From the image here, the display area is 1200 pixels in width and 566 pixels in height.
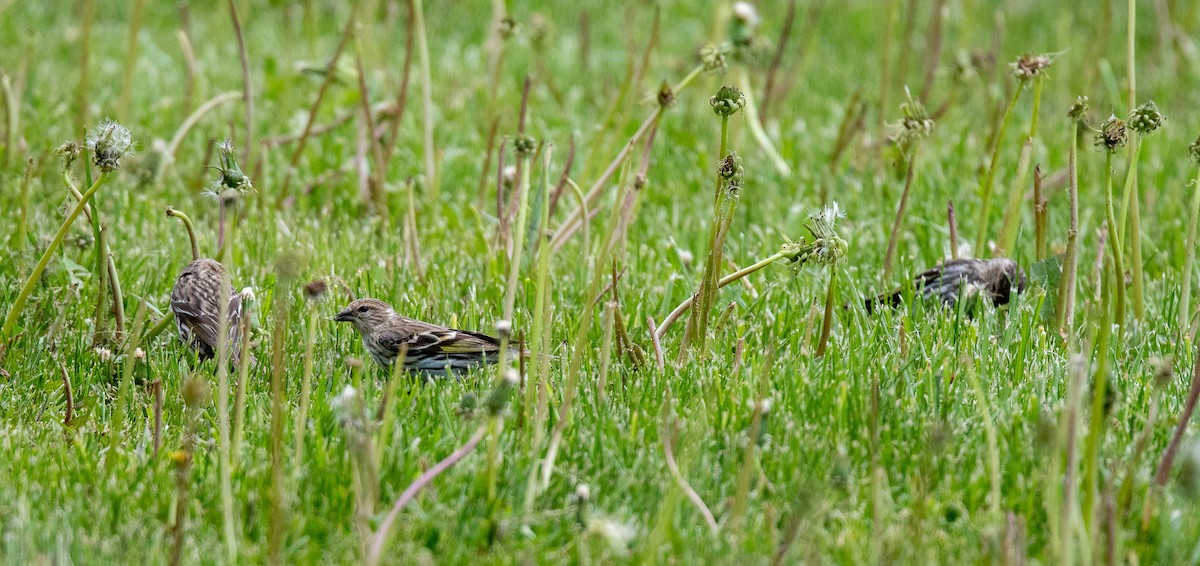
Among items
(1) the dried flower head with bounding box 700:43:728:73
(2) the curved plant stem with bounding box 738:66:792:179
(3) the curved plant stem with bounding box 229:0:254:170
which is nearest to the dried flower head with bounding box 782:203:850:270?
(1) the dried flower head with bounding box 700:43:728:73

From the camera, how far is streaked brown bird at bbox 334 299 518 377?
12.9 feet

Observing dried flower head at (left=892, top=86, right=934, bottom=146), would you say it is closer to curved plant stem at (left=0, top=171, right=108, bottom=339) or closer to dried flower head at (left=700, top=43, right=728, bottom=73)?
dried flower head at (left=700, top=43, right=728, bottom=73)

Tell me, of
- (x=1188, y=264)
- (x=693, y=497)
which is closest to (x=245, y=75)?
(x=693, y=497)

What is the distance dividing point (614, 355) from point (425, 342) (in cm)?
58

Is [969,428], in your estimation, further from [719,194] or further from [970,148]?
[970,148]

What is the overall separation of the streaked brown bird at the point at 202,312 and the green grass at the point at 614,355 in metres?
0.09

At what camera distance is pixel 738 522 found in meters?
2.91

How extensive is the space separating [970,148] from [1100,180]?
0.73m

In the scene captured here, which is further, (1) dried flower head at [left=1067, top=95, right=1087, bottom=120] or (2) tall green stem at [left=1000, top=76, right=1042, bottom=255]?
(2) tall green stem at [left=1000, top=76, right=1042, bottom=255]

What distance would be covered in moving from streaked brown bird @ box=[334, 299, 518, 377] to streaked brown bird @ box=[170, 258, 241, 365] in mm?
336

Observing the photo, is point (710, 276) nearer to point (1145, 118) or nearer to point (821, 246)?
point (821, 246)

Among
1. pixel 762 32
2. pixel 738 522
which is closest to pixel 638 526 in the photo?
pixel 738 522

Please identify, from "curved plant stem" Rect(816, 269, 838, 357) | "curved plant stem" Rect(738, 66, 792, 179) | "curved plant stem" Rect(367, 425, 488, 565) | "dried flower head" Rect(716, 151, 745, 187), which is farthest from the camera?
"curved plant stem" Rect(738, 66, 792, 179)

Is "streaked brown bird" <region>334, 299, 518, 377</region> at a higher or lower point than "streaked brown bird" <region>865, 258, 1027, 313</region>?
lower
